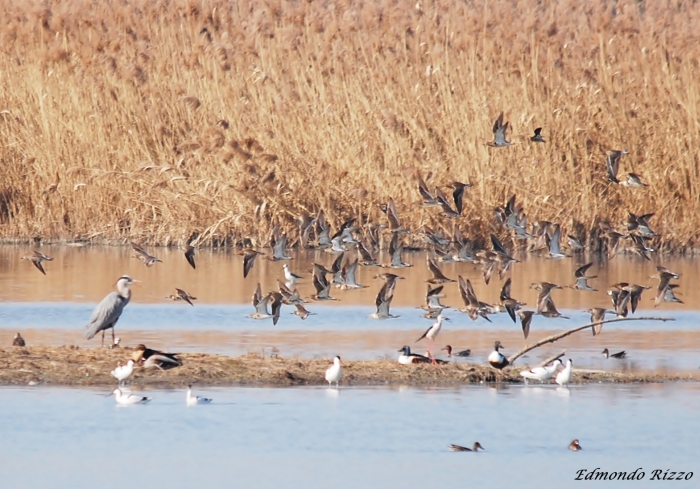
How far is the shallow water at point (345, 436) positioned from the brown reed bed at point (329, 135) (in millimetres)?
7394

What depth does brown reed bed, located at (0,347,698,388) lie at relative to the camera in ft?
33.9

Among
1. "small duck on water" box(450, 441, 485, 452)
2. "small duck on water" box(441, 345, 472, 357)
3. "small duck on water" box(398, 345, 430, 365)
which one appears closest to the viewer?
"small duck on water" box(450, 441, 485, 452)

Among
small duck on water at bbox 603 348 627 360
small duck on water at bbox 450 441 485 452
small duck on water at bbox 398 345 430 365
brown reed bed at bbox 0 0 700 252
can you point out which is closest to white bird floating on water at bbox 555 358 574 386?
small duck on water at bbox 398 345 430 365

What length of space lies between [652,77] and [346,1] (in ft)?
26.5

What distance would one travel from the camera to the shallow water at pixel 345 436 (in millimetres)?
8086

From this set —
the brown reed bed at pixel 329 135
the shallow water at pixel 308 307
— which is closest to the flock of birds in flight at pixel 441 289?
the shallow water at pixel 308 307

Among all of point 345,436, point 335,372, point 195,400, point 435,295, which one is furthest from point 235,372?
point 435,295

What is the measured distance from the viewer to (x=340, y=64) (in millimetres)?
19312

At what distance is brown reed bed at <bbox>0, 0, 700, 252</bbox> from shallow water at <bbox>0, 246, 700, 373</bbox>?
639 mm

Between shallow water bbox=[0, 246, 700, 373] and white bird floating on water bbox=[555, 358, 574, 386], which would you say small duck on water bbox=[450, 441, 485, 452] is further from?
shallow water bbox=[0, 246, 700, 373]

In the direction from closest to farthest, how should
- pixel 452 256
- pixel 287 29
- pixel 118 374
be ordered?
pixel 118 374
pixel 452 256
pixel 287 29

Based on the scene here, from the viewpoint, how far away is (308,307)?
49.5ft

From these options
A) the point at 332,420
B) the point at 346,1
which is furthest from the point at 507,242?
the point at 332,420

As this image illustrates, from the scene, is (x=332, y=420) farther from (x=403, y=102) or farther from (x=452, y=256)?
(x=403, y=102)
